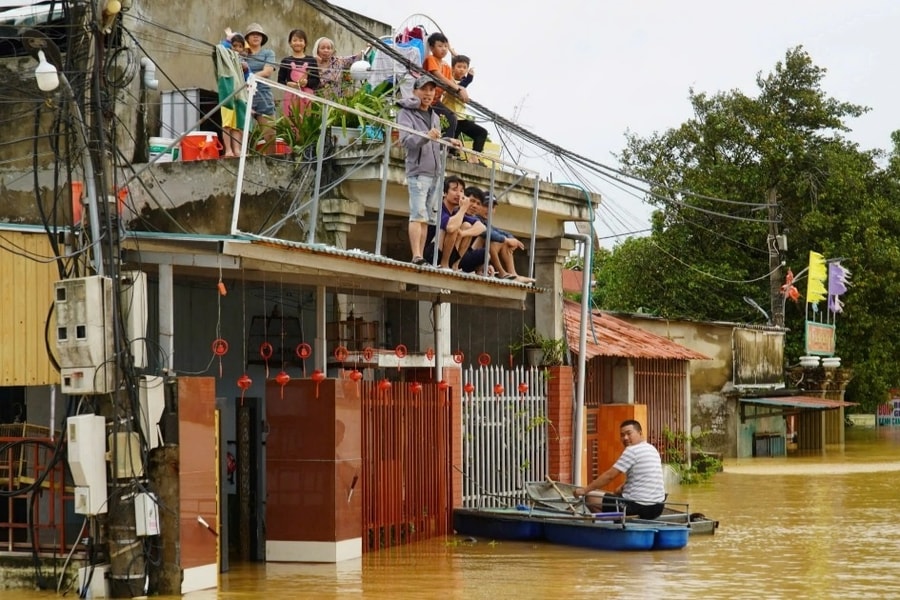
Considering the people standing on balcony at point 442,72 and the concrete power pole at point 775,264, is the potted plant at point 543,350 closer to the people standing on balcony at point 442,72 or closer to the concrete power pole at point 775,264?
the people standing on balcony at point 442,72

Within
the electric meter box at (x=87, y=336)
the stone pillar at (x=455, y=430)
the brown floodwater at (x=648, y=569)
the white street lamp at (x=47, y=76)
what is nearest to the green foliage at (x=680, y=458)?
the brown floodwater at (x=648, y=569)

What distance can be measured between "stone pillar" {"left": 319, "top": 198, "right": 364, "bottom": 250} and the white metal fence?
3335 mm

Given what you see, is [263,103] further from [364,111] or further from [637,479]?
[637,479]

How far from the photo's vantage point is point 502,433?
65.0 ft

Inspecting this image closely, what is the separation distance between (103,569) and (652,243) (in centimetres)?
3348

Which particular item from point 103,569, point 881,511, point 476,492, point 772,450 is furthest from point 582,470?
point 772,450

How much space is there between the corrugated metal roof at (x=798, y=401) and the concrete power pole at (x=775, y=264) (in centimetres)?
229

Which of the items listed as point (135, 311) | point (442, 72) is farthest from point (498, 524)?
point (135, 311)

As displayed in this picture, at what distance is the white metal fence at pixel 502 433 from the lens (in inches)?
754

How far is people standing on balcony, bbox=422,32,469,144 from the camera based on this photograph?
1789 cm

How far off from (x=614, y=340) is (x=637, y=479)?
8804mm

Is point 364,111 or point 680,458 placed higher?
point 364,111

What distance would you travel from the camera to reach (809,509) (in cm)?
2230

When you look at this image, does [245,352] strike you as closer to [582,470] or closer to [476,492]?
[476,492]
